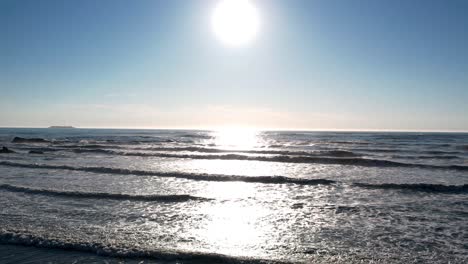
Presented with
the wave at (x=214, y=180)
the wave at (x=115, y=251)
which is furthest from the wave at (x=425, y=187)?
the wave at (x=115, y=251)

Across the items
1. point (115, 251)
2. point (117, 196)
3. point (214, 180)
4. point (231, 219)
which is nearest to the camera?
point (115, 251)

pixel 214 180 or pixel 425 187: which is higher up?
pixel 425 187

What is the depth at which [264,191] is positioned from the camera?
693 inches

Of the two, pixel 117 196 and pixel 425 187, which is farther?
pixel 425 187

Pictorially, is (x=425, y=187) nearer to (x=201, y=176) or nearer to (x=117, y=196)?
Result: (x=201, y=176)

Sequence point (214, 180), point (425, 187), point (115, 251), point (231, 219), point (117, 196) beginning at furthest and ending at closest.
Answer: point (214, 180)
point (425, 187)
point (117, 196)
point (231, 219)
point (115, 251)

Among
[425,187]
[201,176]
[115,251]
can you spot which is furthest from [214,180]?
[115,251]

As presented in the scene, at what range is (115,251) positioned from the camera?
852 cm

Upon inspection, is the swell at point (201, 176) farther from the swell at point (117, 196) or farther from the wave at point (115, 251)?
the wave at point (115, 251)

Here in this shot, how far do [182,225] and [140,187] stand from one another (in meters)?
7.71

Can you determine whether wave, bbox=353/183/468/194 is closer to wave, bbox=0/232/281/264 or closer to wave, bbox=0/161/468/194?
wave, bbox=0/161/468/194

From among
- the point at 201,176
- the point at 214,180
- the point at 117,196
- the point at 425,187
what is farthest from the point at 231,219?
the point at 425,187

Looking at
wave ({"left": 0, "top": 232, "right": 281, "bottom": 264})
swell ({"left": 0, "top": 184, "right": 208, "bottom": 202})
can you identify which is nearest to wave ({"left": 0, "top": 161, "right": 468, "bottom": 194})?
swell ({"left": 0, "top": 184, "right": 208, "bottom": 202})

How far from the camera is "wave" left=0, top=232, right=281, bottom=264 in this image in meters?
8.09
